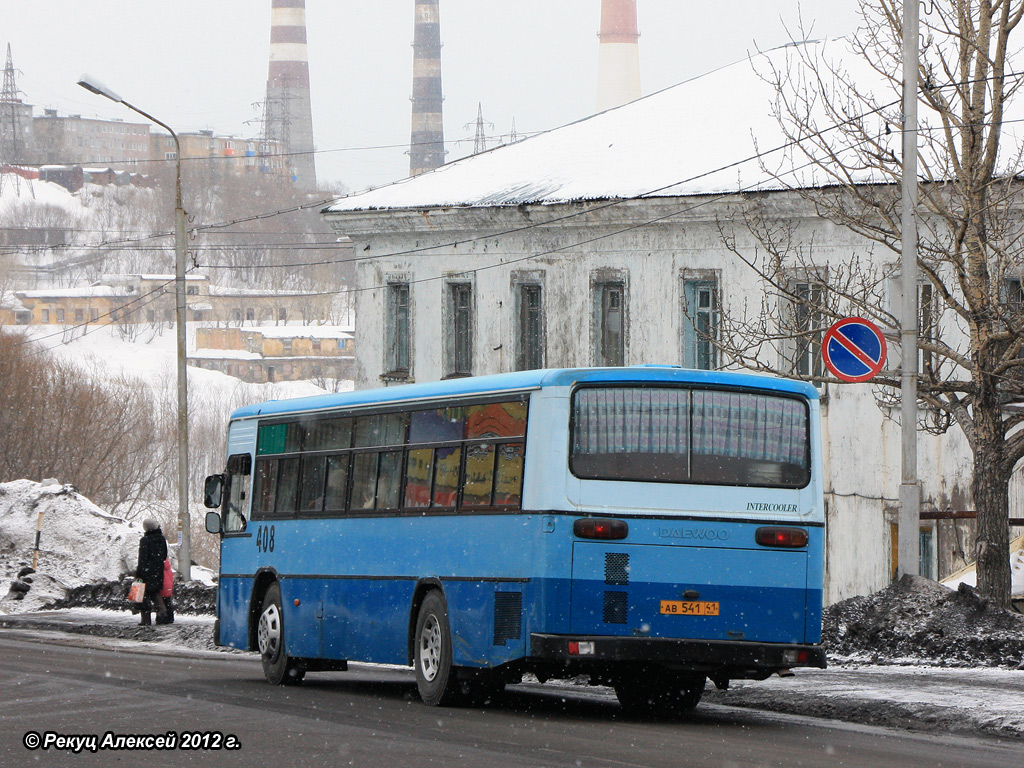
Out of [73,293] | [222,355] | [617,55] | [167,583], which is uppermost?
[617,55]

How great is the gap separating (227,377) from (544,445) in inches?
5554

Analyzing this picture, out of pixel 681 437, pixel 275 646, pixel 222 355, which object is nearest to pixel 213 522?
pixel 275 646

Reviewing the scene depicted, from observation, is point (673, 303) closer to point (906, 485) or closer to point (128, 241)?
point (906, 485)

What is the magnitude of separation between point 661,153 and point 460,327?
5.68 meters

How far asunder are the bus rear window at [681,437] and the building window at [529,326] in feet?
66.4

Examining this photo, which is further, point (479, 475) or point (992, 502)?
point (992, 502)

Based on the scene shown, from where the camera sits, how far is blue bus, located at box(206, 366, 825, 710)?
39.9ft

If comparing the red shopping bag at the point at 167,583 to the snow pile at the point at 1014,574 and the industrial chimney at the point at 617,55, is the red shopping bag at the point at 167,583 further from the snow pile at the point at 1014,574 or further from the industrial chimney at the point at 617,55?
the industrial chimney at the point at 617,55

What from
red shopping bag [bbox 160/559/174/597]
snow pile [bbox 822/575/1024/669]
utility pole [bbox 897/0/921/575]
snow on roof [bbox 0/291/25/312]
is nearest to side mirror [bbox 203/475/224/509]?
snow pile [bbox 822/575/1024/669]

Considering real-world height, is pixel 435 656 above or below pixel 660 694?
above

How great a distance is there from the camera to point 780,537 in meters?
12.5

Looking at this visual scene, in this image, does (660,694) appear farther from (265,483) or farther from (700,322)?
(700,322)

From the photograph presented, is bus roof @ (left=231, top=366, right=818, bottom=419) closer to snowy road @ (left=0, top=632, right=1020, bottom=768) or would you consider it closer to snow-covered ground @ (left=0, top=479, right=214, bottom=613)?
snowy road @ (left=0, top=632, right=1020, bottom=768)

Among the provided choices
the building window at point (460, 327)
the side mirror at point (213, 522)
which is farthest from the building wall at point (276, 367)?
the side mirror at point (213, 522)
